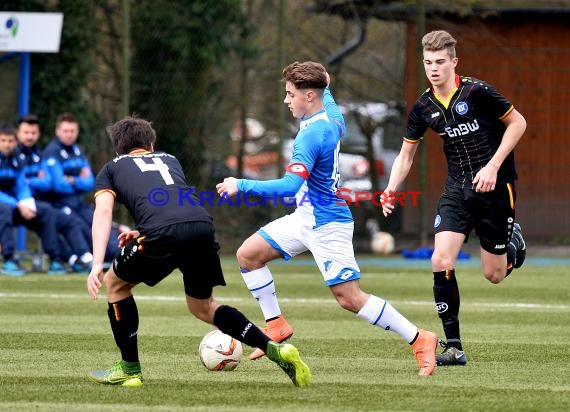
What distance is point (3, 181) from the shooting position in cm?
1459

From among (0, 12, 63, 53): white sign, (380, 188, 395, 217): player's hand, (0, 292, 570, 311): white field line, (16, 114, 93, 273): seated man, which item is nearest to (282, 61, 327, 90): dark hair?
(380, 188, 395, 217): player's hand

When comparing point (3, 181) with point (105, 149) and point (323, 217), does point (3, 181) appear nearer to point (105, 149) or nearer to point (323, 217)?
point (105, 149)

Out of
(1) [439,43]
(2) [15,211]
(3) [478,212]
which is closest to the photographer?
(1) [439,43]

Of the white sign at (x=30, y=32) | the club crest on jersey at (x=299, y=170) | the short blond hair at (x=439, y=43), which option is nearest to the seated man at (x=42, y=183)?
the white sign at (x=30, y=32)

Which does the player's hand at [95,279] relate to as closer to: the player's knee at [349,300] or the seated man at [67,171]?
the player's knee at [349,300]

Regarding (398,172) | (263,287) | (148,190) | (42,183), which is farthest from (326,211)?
(42,183)

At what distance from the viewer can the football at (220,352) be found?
A: 7.57 metres

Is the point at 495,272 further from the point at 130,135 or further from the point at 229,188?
the point at 130,135

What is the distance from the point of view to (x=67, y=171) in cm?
1493

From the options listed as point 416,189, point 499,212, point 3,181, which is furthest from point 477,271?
point 499,212

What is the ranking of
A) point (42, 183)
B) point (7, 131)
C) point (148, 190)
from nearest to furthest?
point (148, 190) → point (7, 131) → point (42, 183)

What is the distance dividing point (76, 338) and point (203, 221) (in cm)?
270

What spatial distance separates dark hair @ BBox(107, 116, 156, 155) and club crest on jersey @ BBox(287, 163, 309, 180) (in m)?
0.86

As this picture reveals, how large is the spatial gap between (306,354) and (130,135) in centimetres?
219
